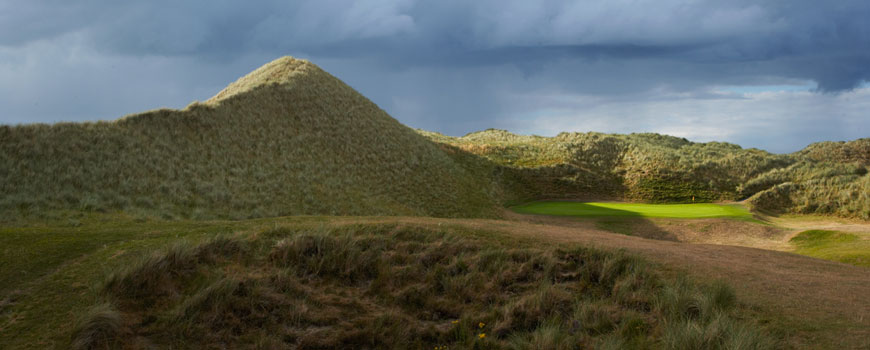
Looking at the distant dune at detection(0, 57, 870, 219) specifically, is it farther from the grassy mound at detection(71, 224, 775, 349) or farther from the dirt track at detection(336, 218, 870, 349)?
the dirt track at detection(336, 218, 870, 349)

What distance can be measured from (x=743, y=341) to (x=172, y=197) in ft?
47.5

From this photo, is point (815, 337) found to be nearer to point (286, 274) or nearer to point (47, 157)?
point (286, 274)

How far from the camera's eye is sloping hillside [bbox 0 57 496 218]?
13914 mm

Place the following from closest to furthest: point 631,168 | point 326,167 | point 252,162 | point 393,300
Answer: point 393,300
point 252,162
point 326,167
point 631,168

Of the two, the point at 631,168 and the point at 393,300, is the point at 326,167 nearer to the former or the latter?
the point at 393,300

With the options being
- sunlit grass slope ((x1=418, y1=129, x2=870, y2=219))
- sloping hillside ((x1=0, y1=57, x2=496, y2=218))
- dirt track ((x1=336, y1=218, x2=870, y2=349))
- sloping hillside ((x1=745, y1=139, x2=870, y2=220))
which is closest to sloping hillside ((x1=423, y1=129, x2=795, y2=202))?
sunlit grass slope ((x1=418, y1=129, x2=870, y2=219))

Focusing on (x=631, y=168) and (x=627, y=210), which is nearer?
(x=627, y=210)

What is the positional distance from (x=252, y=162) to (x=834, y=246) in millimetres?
19775

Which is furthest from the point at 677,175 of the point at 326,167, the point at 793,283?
the point at 793,283

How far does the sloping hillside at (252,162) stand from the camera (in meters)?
13.9

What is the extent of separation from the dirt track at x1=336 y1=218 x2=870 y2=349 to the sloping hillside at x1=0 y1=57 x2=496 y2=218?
10008 millimetres

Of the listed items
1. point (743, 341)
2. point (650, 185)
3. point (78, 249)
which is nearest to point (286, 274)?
point (78, 249)

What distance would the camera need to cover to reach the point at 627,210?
23797 millimetres

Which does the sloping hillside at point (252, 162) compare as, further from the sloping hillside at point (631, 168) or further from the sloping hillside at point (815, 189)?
the sloping hillside at point (815, 189)
